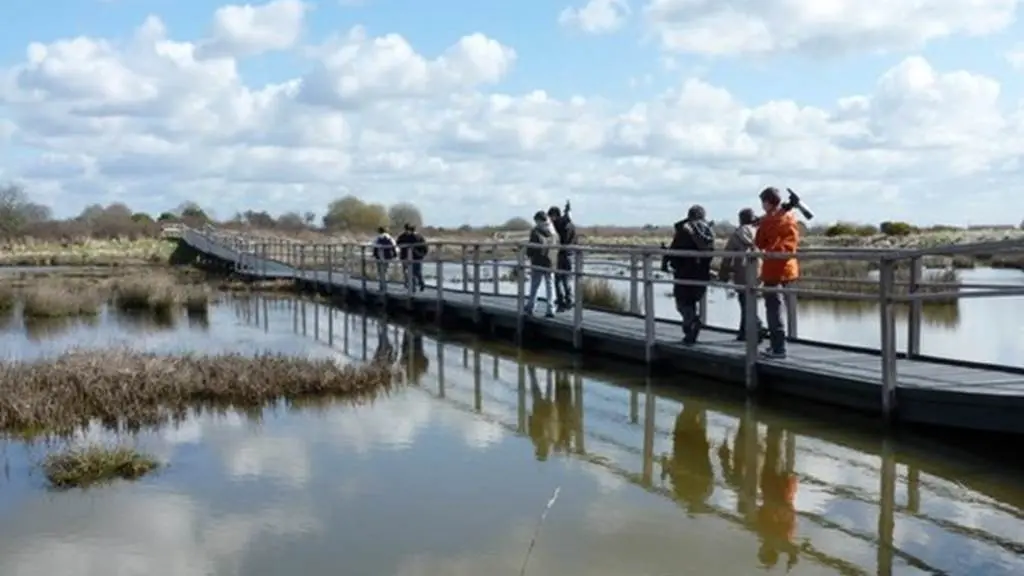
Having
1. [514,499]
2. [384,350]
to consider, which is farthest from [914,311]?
[384,350]

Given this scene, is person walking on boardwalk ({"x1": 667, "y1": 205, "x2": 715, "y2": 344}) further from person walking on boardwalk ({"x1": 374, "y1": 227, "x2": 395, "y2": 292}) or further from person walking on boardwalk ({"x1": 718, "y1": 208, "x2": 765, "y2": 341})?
person walking on boardwalk ({"x1": 374, "y1": 227, "x2": 395, "y2": 292})

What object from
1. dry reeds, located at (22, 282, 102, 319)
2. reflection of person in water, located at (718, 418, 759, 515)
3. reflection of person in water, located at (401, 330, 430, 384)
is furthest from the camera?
dry reeds, located at (22, 282, 102, 319)

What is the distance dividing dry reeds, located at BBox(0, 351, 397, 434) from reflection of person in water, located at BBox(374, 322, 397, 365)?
50.3 inches

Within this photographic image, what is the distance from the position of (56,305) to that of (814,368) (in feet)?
54.0

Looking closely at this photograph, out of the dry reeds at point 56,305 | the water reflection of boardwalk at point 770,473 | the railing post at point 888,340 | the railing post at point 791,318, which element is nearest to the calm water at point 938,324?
the railing post at point 791,318

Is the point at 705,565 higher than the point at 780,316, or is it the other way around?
the point at 780,316

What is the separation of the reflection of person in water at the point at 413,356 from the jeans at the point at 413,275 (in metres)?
3.30

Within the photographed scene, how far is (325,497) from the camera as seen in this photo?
7336 mm

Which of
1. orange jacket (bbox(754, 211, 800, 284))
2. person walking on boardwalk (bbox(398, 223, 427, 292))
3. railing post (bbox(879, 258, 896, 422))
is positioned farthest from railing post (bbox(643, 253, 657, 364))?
person walking on boardwalk (bbox(398, 223, 427, 292))

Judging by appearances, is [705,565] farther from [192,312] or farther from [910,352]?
[192,312]

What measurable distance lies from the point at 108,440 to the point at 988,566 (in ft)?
21.2

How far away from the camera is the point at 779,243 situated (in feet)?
35.5

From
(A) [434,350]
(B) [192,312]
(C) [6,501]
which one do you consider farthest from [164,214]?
(C) [6,501]

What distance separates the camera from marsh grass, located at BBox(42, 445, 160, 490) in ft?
25.3
